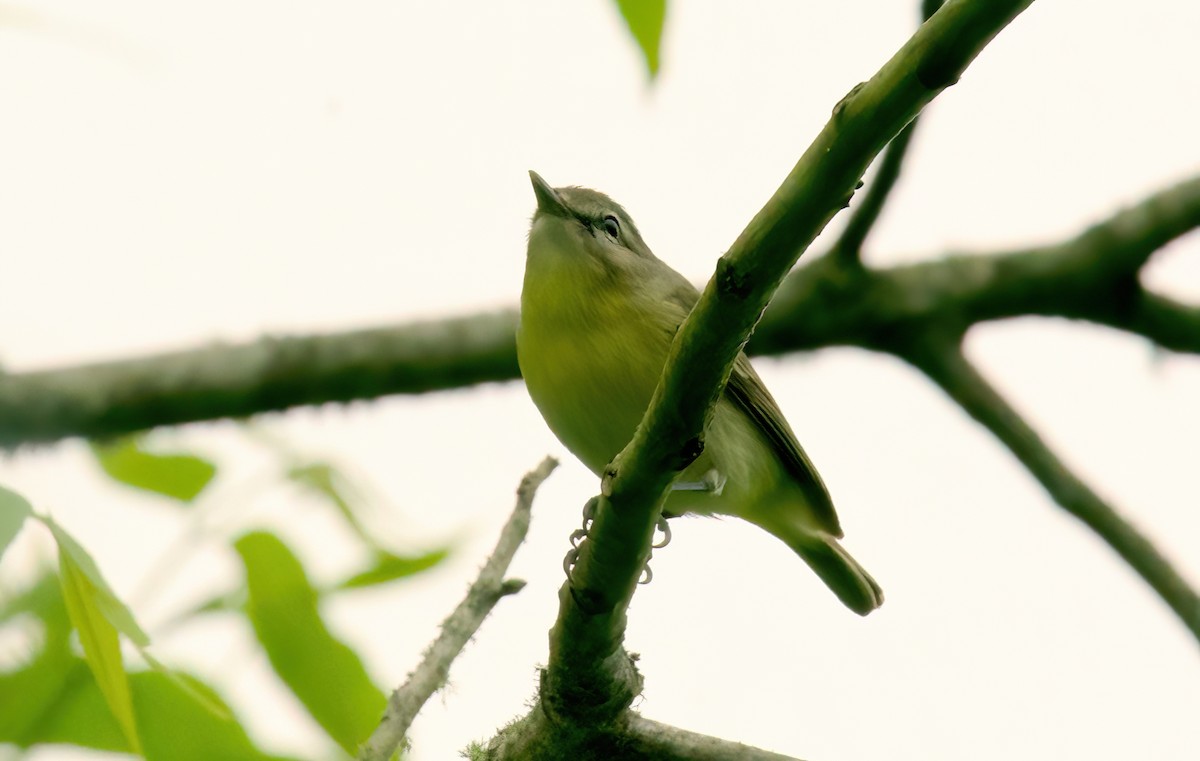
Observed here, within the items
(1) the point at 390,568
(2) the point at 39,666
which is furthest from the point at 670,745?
(2) the point at 39,666

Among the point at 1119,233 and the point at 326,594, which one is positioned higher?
the point at 1119,233

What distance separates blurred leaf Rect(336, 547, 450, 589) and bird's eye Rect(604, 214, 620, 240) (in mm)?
2443

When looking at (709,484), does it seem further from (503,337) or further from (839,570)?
(839,570)

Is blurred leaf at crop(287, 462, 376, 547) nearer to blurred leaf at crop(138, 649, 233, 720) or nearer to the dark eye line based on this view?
blurred leaf at crop(138, 649, 233, 720)

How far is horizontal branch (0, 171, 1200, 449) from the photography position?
371cm

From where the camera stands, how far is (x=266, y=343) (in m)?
4.01

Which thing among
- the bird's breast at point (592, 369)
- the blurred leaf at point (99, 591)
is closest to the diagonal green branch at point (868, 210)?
the bird's breast at point (592, 369)

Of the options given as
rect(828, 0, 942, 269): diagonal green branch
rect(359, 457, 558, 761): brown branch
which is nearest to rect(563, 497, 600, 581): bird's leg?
rect(359, 457, 558, 761): brown branch

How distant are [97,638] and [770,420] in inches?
119

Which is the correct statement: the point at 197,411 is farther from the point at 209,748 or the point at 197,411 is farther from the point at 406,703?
the point at 209,748

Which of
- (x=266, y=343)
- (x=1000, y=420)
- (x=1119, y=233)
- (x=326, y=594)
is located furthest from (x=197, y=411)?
(x=1119, y=233)

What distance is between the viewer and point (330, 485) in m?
2.87

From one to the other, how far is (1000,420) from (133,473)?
286 centimetres

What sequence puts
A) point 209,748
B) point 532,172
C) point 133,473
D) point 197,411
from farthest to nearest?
point 532,172
point 197,411
point 133,473
point 209,748
